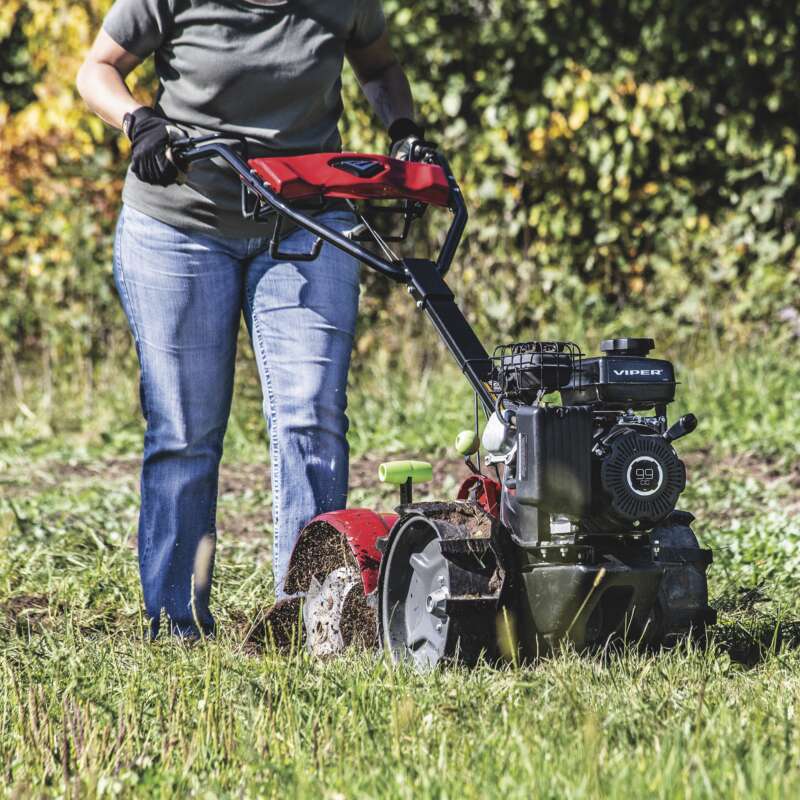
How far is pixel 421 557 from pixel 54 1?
231 inches

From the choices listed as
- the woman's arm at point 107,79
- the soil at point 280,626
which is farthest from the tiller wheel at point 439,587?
the woman's arm at point 107,79

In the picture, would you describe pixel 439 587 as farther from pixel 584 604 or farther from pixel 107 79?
pixel 107 79

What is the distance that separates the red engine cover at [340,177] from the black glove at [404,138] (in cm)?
31

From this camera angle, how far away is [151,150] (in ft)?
10.1

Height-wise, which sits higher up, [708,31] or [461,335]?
[708,31]

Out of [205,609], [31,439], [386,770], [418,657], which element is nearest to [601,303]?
[31,439]

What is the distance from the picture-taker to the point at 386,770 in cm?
216

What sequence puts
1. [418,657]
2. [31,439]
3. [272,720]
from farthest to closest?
[31,439]
[418,657]
[272,720]

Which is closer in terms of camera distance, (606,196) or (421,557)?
(421,557)

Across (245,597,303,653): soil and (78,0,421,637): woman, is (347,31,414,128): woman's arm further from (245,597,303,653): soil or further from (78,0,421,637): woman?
(245,597,303,653): soil

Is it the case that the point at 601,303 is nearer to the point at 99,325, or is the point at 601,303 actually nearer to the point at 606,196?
the point at 606,196

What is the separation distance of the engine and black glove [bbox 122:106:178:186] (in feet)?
3.03

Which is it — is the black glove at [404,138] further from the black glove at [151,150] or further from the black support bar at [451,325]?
the black glove at [151,150]

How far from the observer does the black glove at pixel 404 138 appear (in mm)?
3422
